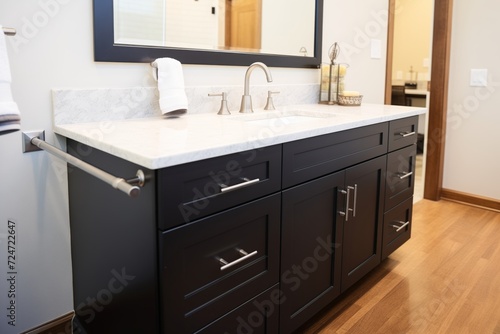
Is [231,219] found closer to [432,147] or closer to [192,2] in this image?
[192,2]

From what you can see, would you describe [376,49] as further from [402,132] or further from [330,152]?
[330,152]

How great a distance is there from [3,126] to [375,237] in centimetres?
160

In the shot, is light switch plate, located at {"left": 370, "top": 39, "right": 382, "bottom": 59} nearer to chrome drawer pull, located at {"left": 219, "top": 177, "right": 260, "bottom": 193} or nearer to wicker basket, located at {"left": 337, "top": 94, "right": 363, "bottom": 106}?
wicker basket, located at {"left": 337, "top": 94, "right": 363, "bottom": 106}

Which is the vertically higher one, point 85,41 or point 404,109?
point 85,41

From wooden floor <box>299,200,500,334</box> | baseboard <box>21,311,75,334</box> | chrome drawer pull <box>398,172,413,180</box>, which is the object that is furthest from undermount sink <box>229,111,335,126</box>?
baseboard <box>21,311,75,334</box>

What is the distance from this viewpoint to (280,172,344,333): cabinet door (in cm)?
142

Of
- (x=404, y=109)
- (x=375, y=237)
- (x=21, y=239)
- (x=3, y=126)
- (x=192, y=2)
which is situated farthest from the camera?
(x=404, y=109)

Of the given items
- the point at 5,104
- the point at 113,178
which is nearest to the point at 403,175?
the point at 113,178

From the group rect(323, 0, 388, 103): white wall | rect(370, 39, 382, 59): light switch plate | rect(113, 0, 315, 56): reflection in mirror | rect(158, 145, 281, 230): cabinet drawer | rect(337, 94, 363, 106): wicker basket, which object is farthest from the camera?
rect(370, 39, 382, 59): light switch plate

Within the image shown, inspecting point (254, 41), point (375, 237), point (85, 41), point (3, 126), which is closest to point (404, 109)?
point (375, 237)

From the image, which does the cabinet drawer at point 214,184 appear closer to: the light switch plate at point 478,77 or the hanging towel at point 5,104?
the hanging towel at point 5,104

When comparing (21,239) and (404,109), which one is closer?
(21,239)

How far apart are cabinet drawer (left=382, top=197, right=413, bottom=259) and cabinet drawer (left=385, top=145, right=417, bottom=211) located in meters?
0.04

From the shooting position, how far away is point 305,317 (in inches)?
62.0
